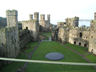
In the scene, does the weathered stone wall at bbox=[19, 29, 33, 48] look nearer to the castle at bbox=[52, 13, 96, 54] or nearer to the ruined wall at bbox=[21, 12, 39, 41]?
the ruined wall at bbox=[21, 12, 39, 41]

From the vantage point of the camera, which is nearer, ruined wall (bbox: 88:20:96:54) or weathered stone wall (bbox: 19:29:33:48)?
ruined wall (bbox: 88:20:96:54)

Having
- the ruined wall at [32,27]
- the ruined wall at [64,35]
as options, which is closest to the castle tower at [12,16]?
the ruined wall at [32,27]

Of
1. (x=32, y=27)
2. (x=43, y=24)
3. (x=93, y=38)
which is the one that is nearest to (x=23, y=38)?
(x=32, y=27)

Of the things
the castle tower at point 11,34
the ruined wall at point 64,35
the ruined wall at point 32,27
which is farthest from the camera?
the ruined wall at point 32,27

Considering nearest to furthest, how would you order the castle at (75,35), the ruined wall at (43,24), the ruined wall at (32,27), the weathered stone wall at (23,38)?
the weathered stone wall at (23,38) → the castle at (75,35) → the ruined wall at (32,27) → the ruined wall at (43,24)

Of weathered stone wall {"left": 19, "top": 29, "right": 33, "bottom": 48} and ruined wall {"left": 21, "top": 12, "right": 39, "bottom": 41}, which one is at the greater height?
ruined wall {"left": 21, "top": 12, "right": 39, "bottom": 41}

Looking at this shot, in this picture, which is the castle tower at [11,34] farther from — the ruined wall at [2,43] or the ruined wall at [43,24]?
the ruined wall at [43,24]

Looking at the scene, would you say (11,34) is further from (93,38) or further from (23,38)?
(93,38)

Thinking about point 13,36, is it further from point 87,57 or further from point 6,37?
point 87,57

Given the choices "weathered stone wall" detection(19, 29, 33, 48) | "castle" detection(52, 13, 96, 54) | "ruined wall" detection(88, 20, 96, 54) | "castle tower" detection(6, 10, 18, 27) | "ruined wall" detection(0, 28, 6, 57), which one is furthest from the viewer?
"castle" detection(52, 13, 96, 54)

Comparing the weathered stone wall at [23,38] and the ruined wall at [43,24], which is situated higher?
the ruined wall at [43,24]

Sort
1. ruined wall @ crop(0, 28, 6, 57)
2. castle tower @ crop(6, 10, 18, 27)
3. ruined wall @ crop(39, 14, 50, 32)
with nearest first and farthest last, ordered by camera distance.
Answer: ruined wall @ crop(0, 28, 6, 57) < castle tower @ crop(6, 10, 18, 27) < ruined wall @ crop(39, 14, 50, 32)

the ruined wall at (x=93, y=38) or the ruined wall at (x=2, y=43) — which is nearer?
the ruined wall at (x=2, y=43)

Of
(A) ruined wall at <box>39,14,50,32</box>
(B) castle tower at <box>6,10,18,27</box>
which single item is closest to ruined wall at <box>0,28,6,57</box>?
(B) castle tower at <box>6,10,18,27</box>
